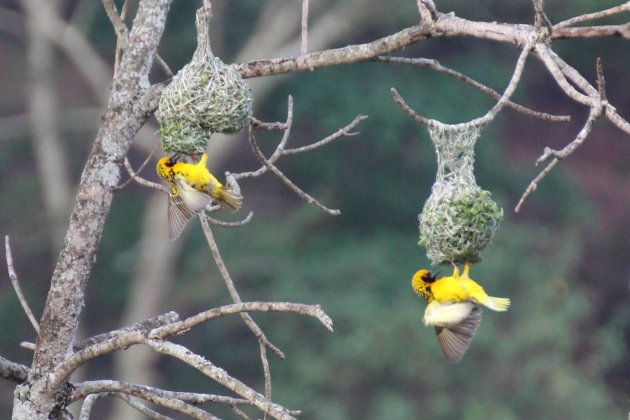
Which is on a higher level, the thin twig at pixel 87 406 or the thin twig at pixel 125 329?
the thin twig at pixel 125 329

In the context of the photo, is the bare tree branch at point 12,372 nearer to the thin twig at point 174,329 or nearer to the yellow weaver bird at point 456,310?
the thin twig at point 174,329

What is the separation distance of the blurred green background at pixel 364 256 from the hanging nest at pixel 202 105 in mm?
8268

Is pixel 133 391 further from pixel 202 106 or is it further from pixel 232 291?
pixel 202 106

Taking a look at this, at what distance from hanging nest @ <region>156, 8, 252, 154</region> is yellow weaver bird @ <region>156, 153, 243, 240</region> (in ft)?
0.49

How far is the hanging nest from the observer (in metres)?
3.37

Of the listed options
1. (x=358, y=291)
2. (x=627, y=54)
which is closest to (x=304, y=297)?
(x=358, y=291)

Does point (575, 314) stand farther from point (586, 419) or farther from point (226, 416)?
point (226, 416)

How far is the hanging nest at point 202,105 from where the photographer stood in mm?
3365

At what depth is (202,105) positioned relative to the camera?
11.3ft

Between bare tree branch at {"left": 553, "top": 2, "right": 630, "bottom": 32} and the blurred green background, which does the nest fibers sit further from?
the blurred green background

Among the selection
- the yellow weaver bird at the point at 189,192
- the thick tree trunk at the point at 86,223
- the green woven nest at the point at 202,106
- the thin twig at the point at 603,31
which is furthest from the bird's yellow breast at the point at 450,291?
the thick tree trunk at the point at 86,223

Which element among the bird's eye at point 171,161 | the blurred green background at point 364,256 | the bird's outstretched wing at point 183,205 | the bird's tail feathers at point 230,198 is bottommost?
the bird's outstretched wing at point 183,205

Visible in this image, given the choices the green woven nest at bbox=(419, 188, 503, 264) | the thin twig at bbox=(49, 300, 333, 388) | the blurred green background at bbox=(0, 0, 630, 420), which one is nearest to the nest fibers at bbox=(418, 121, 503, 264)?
the green woven nest at bbox=(419, 188, 503, 264)

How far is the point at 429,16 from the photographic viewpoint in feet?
9.81
